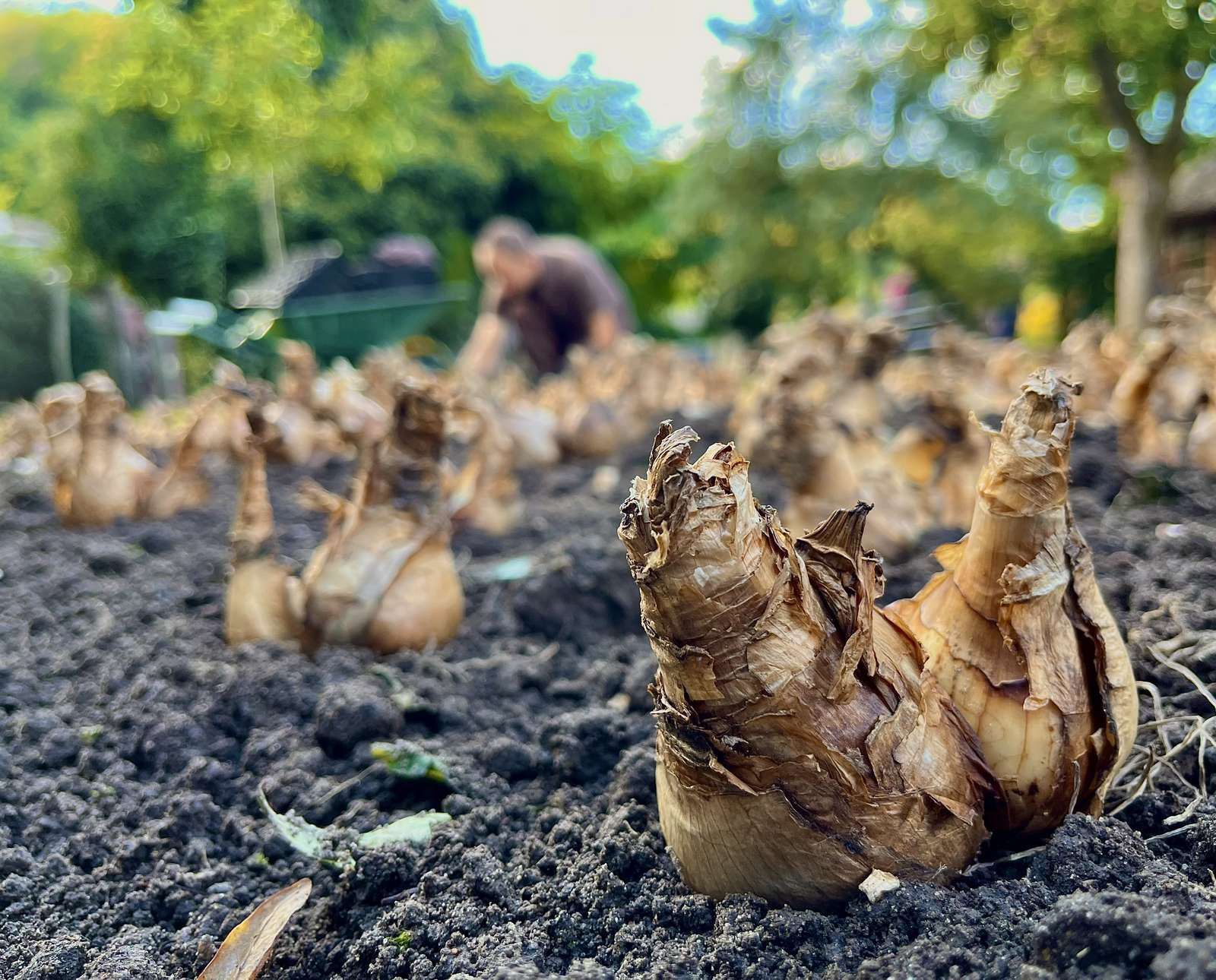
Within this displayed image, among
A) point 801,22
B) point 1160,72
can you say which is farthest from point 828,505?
point 801,22

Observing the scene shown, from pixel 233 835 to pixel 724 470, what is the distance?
1.06 meters

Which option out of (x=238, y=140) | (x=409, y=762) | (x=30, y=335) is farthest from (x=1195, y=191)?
(x=30, y=335)

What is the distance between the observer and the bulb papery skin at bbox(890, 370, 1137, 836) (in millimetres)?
1142

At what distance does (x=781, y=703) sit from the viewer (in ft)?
3.44

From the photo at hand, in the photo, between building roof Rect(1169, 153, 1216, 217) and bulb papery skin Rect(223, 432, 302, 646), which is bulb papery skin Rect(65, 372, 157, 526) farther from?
building roof Rect(1169, 153, 1216, 217)

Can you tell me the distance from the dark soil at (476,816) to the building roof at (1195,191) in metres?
13.7

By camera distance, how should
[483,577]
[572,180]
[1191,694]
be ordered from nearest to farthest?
[1191,694] < [483,577] < [572,180]

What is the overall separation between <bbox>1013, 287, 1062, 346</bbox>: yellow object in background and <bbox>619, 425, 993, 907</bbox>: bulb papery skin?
14.3 metres

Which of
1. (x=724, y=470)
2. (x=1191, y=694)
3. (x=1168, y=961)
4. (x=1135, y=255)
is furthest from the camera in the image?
(x=1135, y=255)

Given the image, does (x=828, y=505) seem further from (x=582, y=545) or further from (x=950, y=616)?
(x=950, y=616)

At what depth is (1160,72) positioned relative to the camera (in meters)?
7.87

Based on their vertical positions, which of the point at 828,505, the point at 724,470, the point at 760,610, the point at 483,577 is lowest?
the point at 483,577

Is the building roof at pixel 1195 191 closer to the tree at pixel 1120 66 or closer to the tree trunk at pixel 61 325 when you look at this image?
the tree at pixel 1120 66

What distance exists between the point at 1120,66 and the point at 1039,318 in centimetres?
971
